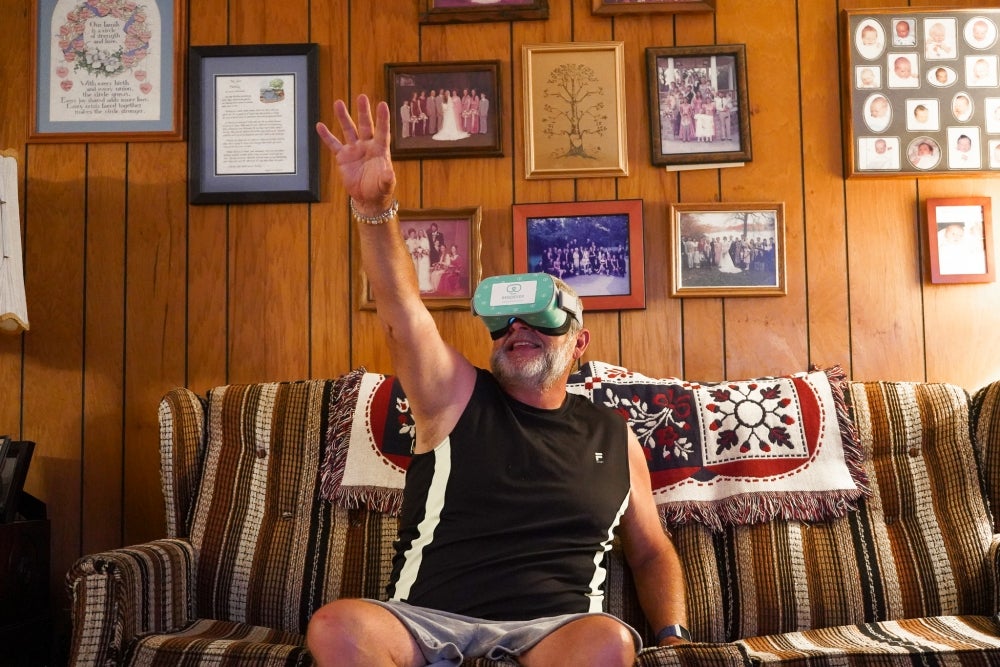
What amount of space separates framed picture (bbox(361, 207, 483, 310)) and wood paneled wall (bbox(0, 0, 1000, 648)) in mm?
45

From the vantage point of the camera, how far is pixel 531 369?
6.31 feet

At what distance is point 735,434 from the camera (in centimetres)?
224

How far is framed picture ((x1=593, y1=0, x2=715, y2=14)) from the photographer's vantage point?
266 centimetres

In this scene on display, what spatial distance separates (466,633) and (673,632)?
1.60ft

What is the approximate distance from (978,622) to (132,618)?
1715 millimetres

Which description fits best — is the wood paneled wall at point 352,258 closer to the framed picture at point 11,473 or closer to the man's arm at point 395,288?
the framed picture at point 11,473

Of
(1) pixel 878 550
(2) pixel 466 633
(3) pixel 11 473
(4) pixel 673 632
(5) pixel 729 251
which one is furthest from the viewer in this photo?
(5) pixel 729 251

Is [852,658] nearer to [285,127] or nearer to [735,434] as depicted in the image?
[735,434]

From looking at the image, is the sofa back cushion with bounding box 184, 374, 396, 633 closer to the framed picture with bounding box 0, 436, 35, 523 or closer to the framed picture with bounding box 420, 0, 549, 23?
the framed picture with bounding box 0, 436, 35, 523

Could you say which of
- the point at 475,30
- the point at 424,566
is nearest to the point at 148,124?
the point at 475,30

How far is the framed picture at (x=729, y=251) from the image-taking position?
262cm

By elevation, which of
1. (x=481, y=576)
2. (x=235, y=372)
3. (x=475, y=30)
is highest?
(x=475, y=30)

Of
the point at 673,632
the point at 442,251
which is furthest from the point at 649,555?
the point at 442,251

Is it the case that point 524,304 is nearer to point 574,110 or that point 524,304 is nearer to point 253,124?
point 574,110
